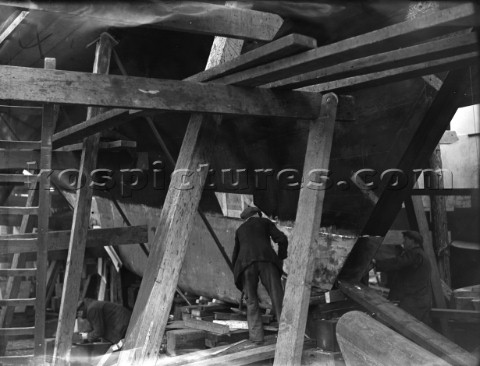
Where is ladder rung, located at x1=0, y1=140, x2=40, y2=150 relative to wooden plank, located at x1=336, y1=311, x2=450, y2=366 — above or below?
above

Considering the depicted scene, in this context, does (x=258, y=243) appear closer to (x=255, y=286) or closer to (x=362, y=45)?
(x=255, y=286)

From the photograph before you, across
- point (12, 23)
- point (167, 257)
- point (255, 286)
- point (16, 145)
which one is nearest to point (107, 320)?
point (255, 286)

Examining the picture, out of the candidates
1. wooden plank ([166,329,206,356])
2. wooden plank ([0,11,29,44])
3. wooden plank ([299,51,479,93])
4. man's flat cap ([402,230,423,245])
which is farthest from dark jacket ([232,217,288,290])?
wooden plank ([0,11,29,44])

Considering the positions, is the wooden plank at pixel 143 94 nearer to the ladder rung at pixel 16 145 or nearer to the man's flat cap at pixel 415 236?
the ladder rung at pixel 16 145

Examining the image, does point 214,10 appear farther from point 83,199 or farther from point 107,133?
point 107,133

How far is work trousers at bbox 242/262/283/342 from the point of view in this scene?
19.0 ft

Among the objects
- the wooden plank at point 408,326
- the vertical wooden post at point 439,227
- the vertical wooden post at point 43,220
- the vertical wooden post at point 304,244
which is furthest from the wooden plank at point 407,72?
the vertical wooden post at point 439,227

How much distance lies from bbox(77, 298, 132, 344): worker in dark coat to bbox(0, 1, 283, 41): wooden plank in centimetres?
545

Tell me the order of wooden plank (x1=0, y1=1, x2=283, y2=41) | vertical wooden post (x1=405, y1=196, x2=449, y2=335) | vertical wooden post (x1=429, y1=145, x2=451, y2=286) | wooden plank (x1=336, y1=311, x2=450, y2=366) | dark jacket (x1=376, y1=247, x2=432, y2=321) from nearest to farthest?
wooden plank (x1=0, y1=1, x2=283, y2=41), wooden plank (x1=336, y1=311, x2=450, y2=366), dark jacket (x1=376, y1=247, x2=432, y2=321), vertical wooden post (x1=405, y1=196, x2=449, y2=335), vertical wooden post (x1=429, y1=145, x2=451, y2=286)

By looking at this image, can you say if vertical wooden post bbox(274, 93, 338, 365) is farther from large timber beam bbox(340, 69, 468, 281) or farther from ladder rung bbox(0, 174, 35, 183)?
ladder rung bbox(0, 174, 35, 183)

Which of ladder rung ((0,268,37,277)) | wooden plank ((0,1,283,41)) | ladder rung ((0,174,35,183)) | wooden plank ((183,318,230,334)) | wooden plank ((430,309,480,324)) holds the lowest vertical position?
wooden plank ((183,318,230,334))

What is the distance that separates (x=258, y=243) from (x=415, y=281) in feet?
5.46

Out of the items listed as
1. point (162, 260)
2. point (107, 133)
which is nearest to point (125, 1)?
point (162, 260)

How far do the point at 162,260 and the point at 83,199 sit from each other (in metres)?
2.17
